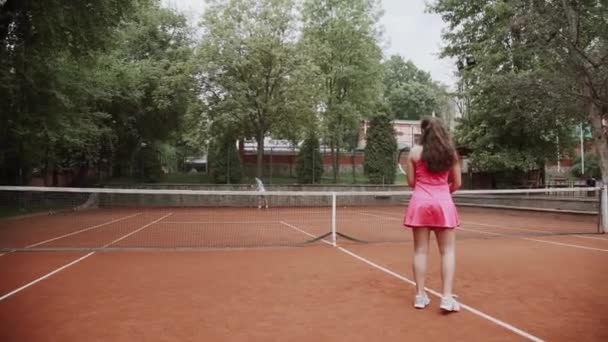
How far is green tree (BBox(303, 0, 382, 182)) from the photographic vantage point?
103 feet

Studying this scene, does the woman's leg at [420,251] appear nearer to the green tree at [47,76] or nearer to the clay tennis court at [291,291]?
the clay tennis court at [291,291]

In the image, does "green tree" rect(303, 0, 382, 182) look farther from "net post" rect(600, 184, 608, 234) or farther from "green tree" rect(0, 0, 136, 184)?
"net post" rect(600, 184, 608, 234)

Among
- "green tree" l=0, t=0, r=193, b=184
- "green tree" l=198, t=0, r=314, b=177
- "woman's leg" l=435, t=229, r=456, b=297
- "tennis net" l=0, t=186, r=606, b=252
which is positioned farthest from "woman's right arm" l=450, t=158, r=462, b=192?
"green tree" l=198, t=0, r=314, b=177

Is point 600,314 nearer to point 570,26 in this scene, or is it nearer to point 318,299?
point 318,299

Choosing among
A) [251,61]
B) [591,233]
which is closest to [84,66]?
[251,61]

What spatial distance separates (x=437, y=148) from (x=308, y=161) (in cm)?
2590

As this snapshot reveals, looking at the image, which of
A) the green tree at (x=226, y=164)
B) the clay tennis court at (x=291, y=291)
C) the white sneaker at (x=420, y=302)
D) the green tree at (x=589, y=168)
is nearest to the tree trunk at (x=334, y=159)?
the green tree at (x=226, y=164)

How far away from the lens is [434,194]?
4652mm

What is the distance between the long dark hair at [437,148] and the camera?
457 centimetres

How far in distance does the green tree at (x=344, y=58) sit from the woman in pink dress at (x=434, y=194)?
2615 cm

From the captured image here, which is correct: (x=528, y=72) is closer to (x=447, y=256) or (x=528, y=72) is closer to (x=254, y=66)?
(x=254, y=66)

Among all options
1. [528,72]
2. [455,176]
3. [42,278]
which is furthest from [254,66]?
[455,176]

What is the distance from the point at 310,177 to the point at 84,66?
51.7 feet

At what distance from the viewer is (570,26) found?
15.3m
